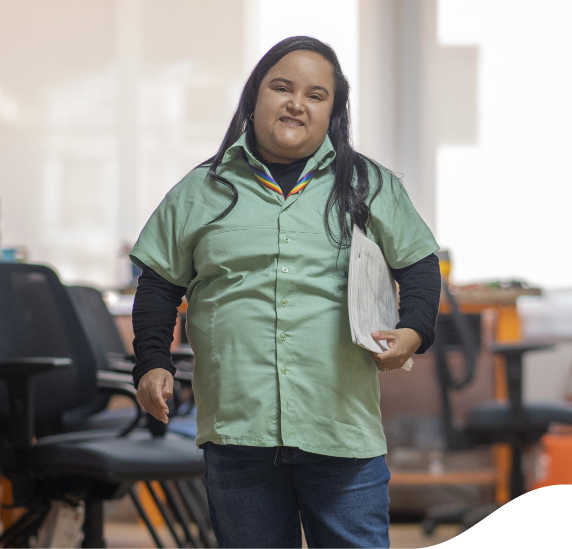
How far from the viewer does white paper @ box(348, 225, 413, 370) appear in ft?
2.81

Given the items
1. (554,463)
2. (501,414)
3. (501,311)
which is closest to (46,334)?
(501,414)

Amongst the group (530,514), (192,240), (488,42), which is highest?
(488,42)

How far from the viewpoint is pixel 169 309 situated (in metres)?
0.98

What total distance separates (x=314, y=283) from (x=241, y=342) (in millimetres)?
115

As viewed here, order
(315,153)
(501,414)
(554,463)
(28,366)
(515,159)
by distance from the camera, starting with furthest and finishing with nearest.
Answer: (515,159)
(554,463)
(501,414)
(28,366)
(315,153)

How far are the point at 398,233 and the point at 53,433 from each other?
44.9 inches

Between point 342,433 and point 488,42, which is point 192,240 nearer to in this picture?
point 342,433

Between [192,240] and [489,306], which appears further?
[489,306]

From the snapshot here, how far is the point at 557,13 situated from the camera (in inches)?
131

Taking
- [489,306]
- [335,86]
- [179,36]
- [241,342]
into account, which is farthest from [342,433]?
[179,36]

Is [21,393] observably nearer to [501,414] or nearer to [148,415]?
[148,415]

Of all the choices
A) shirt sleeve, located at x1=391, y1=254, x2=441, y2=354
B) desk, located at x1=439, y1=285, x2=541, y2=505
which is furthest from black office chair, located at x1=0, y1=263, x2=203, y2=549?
desk, located at x1=439, y1=285, x2=541, y2=505

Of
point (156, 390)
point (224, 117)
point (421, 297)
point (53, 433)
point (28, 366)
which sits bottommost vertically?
point (53, 433)

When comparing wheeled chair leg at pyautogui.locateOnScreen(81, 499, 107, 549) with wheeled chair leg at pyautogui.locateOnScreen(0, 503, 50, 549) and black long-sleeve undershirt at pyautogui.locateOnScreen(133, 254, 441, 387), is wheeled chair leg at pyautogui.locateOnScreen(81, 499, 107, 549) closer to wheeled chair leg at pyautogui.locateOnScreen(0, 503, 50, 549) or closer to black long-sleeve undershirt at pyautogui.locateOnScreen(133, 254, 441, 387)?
wheeled chair leg at pyautogui.locateOnScreen(0, 503, 50, 549)
